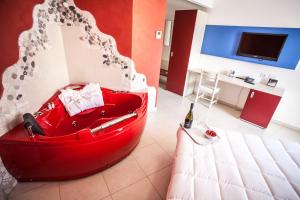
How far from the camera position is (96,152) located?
57.2 inches

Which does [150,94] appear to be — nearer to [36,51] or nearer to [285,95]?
[36,51]

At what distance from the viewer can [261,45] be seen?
288 cm

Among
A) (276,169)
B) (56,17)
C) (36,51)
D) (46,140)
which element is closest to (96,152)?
(46,140)

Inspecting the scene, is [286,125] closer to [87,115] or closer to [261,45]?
[261,45]

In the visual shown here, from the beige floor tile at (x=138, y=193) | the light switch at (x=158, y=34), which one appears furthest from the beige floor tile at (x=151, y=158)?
the light switch at (x=158, y=34)

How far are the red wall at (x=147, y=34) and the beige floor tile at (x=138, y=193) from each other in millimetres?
1620

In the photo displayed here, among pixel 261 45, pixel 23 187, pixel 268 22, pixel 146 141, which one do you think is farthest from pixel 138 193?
pixel 268 22

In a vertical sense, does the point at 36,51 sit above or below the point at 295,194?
above

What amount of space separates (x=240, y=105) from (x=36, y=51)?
12.5 feet

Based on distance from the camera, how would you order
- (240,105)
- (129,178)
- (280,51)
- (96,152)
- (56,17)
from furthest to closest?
(240,105), (280,51), (56,17), (129,178), (96,152)

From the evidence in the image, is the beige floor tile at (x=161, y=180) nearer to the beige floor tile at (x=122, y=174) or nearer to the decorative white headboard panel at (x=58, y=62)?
the beige floor tile at (x=122, y=174)

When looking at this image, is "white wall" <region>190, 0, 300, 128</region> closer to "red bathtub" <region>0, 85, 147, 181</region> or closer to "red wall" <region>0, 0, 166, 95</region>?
"red wall" <region>0, 0, 166, 95</region>

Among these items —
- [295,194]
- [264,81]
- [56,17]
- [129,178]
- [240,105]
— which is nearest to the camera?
[295,194]

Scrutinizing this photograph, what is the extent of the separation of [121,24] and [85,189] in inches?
78.5
